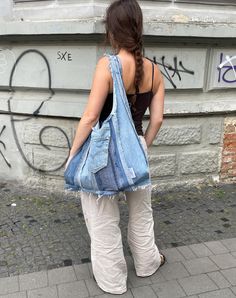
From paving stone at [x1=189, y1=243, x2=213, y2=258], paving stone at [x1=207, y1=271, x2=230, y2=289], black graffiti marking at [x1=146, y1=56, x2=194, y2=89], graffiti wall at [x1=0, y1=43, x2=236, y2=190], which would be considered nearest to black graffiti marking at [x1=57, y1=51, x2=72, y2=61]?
graffiti wall at [x1=0, y1=43, x2=236, y2=190]

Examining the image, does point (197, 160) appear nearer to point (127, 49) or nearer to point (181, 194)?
point (181, 194)

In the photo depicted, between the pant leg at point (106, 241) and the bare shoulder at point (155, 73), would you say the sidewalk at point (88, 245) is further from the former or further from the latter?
the bare shoulder at point (155, 73)

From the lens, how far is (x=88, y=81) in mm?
4070

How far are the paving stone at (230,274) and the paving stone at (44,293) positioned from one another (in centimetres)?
129

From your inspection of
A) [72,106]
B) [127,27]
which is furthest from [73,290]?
[72,106]

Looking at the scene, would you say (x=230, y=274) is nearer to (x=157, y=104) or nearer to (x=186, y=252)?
(x=186, y=252)

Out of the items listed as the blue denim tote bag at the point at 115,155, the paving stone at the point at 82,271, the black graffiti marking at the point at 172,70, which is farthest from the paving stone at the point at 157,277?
the black graffiti marking at the point at 172,70

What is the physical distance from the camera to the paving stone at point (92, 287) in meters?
2.86

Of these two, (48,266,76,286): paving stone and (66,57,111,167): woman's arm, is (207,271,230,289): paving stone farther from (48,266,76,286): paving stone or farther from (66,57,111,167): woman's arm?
(66,57,111,167): woman's arm

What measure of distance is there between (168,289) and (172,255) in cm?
47

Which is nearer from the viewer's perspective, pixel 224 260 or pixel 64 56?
pixel 224 260

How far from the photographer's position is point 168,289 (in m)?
2.91

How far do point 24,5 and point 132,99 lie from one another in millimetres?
2335

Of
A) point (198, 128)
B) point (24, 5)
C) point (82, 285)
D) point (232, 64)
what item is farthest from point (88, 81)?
point (82, 285)
